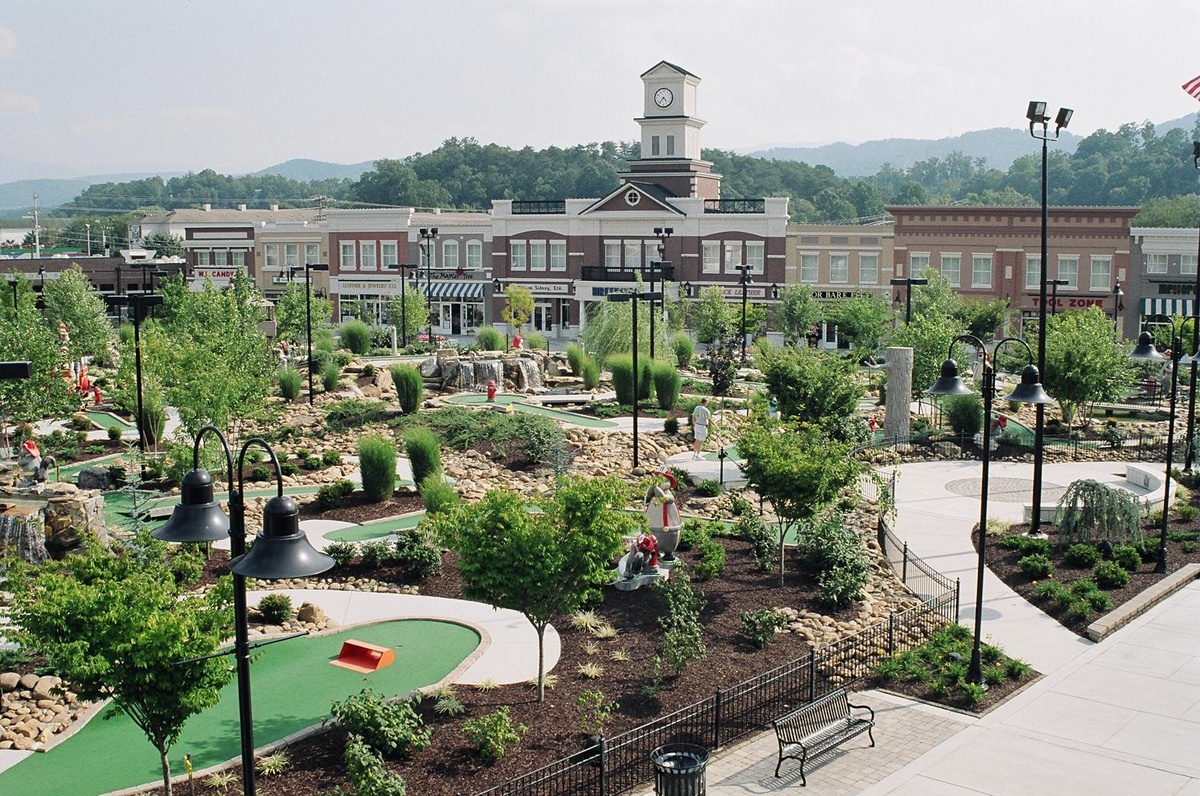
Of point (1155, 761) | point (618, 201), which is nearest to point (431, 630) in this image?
point (1155, 761)

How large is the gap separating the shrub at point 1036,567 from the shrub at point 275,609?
508 inches

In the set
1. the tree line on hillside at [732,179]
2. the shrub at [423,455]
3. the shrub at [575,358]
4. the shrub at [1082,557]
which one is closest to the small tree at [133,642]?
the shrub at [423,455]

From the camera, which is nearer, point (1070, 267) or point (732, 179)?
point (1070, 267)

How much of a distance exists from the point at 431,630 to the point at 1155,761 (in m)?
10.1

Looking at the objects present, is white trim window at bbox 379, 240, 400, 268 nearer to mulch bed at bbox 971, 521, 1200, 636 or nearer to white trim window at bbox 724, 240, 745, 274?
white trim window at bbox 724, 240, 745, 274

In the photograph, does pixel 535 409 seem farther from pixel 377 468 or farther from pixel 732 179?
pixel 732 179

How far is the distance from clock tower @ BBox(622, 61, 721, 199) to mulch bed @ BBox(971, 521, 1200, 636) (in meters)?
50.2

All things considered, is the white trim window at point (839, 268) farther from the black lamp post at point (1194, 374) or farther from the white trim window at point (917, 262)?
the black lamp post at point (1194, 374)

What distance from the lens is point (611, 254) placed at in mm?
72500

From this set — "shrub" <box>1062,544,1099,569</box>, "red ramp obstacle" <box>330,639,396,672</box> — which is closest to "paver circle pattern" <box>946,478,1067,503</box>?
"shrub" <box>1062,544,1099,569</box>

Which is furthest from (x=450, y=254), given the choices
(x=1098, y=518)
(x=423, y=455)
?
(x=1098, y=518)

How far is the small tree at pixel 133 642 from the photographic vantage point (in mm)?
11305

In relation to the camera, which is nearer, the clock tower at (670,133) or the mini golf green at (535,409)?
the mini golf green at (535,409)

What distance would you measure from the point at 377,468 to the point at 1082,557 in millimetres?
14354
